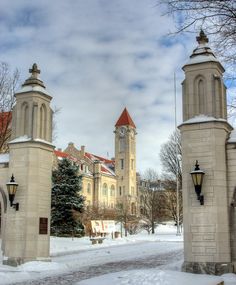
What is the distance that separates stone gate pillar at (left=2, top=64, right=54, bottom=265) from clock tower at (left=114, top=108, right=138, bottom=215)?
7500cm

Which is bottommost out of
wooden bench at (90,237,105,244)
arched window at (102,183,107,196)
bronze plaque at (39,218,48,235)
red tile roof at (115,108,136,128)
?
wooden bench at (90,237,105,244)

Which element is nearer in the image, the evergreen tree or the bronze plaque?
the bronze plaque

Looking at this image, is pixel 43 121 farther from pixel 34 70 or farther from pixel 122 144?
pixel 122 144

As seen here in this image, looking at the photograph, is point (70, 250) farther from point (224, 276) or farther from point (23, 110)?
point (224, 276)

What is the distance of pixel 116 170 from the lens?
9494 centimetres

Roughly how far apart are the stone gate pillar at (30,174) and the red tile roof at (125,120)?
78.9m

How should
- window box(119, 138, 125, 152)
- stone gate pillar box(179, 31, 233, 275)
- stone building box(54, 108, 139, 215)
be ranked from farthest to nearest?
window box(119, 138, 125, 152) → stone building box(54, 108, 139, 215) → stone gate pillar box(179, 31, 233, 275)

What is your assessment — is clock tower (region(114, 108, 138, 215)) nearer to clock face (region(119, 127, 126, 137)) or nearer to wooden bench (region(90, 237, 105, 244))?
clock face (region(119, 127, 126, 137))

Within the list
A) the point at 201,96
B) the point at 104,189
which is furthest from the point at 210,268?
the point at 104,189

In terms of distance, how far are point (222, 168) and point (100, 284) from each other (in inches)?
236

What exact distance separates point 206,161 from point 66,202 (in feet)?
73.0

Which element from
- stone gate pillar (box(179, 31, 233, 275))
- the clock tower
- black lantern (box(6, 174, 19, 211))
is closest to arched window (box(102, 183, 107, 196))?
the clock tower

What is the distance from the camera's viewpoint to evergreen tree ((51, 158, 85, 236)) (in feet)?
111

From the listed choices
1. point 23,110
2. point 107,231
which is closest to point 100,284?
point 23,110
